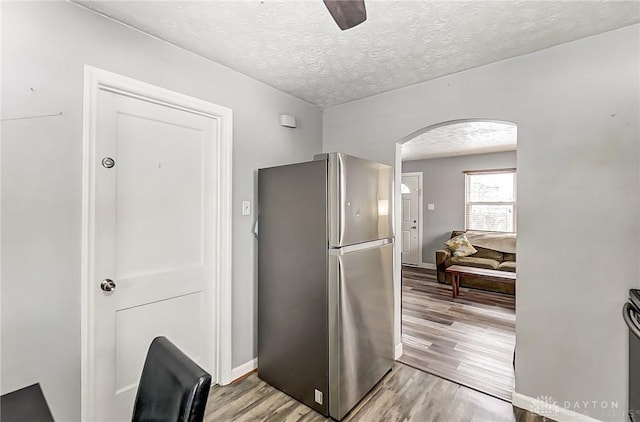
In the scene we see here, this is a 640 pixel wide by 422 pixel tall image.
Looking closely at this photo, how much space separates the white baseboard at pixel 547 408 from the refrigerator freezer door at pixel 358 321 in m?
0.90

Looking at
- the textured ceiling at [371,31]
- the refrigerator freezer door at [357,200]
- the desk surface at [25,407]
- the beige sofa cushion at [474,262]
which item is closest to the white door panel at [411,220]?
the beige sofa cushion at [474,262]

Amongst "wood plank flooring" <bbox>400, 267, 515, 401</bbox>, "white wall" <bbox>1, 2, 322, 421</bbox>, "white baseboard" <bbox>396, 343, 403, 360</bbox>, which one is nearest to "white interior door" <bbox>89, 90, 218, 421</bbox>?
"white wall" <bbox>1, 2, 322, 421</bbox>

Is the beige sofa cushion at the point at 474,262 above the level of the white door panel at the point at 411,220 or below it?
below

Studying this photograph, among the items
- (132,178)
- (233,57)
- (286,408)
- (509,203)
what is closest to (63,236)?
(132,178)

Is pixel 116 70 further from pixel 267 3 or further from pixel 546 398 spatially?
pixel 546 398

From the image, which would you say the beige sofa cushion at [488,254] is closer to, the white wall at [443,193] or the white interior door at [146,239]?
the white wall at [443,193]

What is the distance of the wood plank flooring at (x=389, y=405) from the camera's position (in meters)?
1.87

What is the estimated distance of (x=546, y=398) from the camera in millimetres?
1890

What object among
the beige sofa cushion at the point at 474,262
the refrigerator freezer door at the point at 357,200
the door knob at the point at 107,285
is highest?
the refrigerator freezer door at the point at 357,200

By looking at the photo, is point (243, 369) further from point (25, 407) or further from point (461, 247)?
point (461, 247)

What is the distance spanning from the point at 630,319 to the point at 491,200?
4.66 meters

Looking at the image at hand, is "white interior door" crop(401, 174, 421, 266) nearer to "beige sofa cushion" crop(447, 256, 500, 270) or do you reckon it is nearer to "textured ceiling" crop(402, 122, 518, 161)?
"textured ceiling" crop(402, 122, 518, 161)

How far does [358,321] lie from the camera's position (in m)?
2.03

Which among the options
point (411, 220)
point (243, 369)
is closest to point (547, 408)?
point (243, 369)
